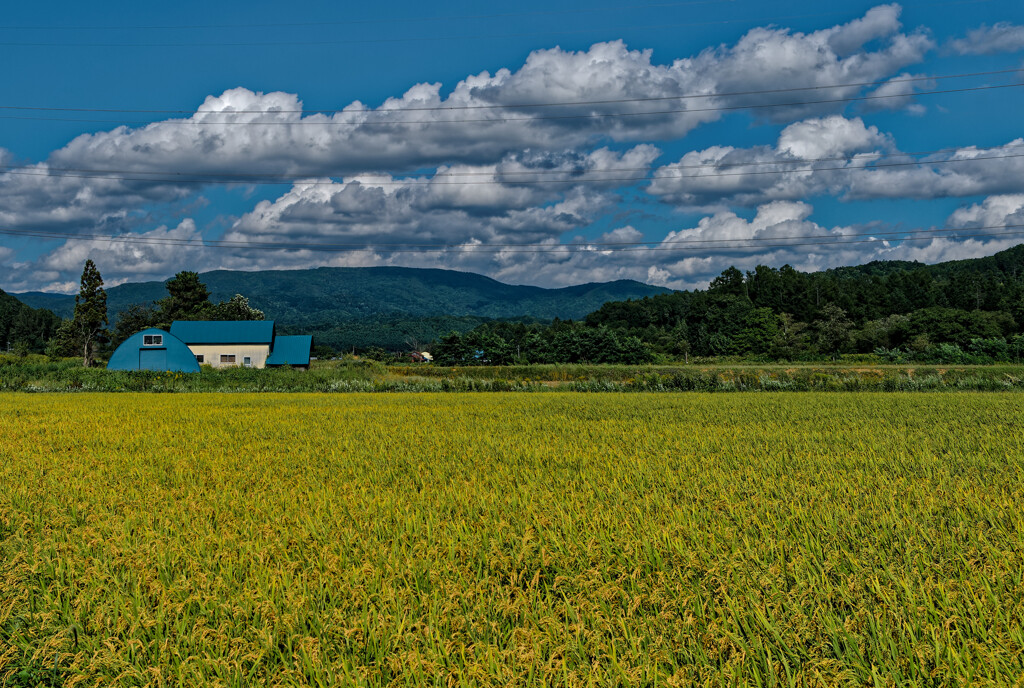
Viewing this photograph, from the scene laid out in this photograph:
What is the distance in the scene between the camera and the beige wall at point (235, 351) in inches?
2653

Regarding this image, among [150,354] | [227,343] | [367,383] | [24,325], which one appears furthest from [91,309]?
[24,325]

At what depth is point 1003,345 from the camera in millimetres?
65750

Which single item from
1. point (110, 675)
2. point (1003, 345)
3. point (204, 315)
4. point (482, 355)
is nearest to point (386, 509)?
point (110, 675)

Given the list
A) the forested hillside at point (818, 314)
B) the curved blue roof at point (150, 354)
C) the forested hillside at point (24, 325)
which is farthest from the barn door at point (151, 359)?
the forested hillside at point (24, 325)

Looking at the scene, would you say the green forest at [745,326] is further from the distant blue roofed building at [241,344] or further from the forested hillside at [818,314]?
the distant blue roofed building at [241,344]

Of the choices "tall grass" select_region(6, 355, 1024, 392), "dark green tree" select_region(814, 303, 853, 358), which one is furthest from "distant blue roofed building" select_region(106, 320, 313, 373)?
"dark green tree" select_region(814, 303, 853, 358)

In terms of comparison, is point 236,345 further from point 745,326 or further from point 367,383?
point 745,326

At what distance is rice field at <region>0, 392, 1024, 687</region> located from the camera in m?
3.77

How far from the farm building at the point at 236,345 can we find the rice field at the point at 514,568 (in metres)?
57.7

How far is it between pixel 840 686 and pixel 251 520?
5.88 meters

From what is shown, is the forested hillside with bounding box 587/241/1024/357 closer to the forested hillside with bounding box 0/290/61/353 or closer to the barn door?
the barn door

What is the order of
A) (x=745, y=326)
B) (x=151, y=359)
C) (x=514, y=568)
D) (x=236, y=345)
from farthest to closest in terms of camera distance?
1. (x=745, y=326)
2. (x=236, y=345)
3. (x=151, y=359)
4. (x=514, y=568)

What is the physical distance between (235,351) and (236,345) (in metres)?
0.64

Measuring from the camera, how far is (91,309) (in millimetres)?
71750
